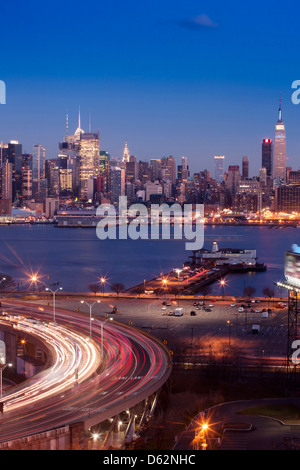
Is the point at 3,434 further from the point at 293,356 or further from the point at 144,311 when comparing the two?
the point at 144,311

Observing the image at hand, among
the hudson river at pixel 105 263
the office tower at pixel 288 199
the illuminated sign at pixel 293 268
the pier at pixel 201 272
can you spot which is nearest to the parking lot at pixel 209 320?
the illuminated sign at pixel 293 268

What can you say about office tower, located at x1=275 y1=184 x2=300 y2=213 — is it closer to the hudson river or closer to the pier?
the hudson river

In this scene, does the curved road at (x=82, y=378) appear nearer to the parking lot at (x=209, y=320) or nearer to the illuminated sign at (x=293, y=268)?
the parking lot at (x=209, y=320)

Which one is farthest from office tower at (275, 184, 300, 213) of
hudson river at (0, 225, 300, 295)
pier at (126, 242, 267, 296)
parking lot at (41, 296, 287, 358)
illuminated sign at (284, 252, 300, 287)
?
illuminated sign at (284, 252, 300, 287)

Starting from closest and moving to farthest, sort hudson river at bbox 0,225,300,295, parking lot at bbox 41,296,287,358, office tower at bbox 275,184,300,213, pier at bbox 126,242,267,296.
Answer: parking lot at bbox 41,296,287,358
pier at bbox 126,242,267,296
hudson river at bbox 0,225,300,295
office tower at bbox 275,184,300,213

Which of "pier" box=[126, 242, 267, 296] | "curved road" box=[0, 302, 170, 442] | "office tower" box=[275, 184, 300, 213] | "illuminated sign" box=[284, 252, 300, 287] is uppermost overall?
"office tower" box=[275, 184, 300, 213]
